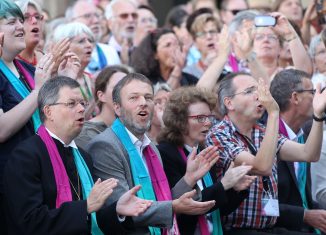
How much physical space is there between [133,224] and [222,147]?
51.5 inches

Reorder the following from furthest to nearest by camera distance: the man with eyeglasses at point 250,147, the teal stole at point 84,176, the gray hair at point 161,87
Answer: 1. the gray hair at point 161,87
2. the man with eyeglasses at point 250,147
3. the teal stole at point 84,176

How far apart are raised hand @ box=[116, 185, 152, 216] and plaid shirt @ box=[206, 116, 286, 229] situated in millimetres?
1409

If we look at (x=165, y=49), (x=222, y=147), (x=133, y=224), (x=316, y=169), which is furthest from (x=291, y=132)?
(x=133, y=224)

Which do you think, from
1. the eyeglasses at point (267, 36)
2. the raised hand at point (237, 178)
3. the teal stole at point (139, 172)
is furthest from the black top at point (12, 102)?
the eyeglasses at point (267, 36)

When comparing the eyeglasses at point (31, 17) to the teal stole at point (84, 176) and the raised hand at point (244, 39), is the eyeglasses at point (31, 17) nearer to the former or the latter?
the teal stole at point (84, 176)

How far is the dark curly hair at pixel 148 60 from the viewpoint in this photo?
31.1 ft

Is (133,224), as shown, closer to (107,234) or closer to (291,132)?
(107,234)

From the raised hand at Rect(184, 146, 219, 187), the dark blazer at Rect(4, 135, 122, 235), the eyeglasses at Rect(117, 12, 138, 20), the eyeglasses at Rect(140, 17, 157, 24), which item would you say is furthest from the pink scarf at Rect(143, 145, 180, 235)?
the eyeglasses at Rect(140, 17, 157, 24)

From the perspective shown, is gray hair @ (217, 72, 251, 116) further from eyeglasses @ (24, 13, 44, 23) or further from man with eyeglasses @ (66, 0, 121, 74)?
man with eyeglasses @ (66, 0, 121, 74)

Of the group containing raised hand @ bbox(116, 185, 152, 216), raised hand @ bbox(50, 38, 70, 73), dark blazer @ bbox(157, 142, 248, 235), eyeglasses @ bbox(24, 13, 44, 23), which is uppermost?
eyeglasses @ bbox(24, 13, 44, 23)

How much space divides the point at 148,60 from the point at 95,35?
1.33 m

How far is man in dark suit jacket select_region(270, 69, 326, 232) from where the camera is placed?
825 centimetres

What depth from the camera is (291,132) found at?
856cm

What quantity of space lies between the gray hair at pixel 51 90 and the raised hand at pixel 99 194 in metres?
0.71
